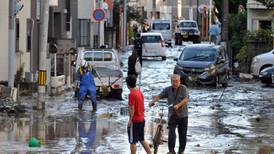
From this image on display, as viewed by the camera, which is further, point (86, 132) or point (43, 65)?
point (43, 65)

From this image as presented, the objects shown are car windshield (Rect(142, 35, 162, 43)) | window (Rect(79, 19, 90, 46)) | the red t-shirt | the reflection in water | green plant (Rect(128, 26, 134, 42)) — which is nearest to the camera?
the red t-shirt

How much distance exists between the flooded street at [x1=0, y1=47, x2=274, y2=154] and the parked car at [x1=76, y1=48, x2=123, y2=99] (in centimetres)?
38

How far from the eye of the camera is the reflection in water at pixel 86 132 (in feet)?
53.2

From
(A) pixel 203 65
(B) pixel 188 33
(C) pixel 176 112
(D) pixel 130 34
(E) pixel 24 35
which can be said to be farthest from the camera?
(B) pixel 188 33

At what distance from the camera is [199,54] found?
109 feet

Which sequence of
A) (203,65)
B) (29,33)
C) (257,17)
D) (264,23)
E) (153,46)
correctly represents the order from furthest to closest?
(153,46) < (264,23) < (257,17) < (203,65) < (29,33)

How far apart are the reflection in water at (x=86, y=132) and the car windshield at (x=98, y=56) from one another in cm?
616

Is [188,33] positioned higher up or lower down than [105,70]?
higher up

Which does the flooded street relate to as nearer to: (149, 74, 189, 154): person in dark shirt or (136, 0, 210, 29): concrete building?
(149, 74, 189, 154): person in dark shirt

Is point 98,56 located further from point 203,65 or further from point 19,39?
point 203,65

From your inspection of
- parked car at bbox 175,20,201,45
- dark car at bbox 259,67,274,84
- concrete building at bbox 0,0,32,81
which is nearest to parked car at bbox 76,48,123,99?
concrete building at bbox 0,0,32,81

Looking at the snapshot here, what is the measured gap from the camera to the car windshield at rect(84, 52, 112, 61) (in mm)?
28406

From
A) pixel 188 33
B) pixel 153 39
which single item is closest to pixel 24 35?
pixel 153 39

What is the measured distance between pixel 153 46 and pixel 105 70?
70.1ft
